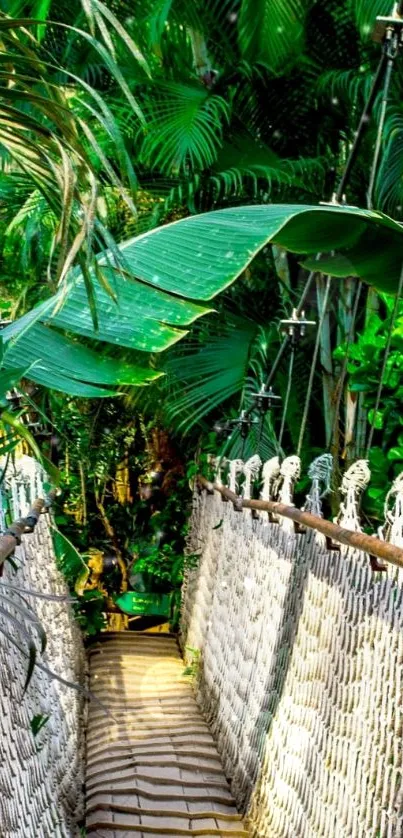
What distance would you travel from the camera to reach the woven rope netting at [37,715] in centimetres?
217

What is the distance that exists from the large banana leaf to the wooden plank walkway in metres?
1.36

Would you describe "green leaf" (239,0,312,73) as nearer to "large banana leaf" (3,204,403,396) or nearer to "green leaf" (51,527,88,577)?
"green leaf" (51,527,88,577)

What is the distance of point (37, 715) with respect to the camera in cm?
275

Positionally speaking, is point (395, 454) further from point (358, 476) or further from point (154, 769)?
point (154, 769)

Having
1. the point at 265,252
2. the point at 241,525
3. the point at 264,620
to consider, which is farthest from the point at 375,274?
the point at 265,252

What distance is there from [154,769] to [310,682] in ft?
7.21

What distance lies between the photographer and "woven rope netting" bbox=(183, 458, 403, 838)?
1946 mm

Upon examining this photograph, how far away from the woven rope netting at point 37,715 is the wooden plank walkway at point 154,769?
4.8 inches

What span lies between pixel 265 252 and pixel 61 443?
8.78 ft

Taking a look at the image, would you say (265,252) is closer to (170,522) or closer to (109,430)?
(109,430)

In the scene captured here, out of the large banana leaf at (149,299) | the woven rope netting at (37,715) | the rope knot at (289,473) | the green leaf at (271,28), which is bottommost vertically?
the woven rope netting at (37,715)

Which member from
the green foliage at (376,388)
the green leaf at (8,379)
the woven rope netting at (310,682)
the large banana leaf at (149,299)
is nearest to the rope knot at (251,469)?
the woven rope netting at (310,682)

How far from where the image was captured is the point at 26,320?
6.29ft

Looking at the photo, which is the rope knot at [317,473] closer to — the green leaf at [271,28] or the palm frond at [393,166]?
the palm frond at [393,166]
